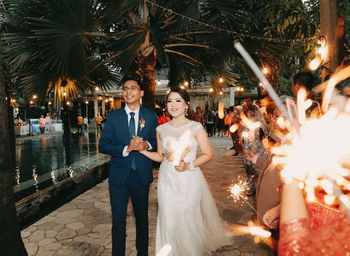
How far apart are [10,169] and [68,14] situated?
435 cm

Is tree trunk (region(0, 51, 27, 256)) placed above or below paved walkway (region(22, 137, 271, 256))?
above

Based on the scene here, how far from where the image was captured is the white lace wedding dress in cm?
339

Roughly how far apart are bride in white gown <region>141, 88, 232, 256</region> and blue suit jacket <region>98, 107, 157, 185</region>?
0.14 metres

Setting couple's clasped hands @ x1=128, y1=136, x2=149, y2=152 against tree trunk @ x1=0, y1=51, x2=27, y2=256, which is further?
couple's clasped hands @ x1=128, y1=136, x2=149, y2=152

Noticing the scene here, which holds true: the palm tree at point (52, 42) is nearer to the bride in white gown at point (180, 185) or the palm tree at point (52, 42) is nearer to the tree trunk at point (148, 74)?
the tree trunk at point (148, 74)

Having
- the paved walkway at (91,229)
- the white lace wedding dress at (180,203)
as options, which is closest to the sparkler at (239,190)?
the paved walkway at (91,229)

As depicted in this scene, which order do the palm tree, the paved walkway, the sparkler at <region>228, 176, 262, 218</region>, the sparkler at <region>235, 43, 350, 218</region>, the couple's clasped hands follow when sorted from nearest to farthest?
the sparkler at <region>235, 43, 350, 218</region>, the couple's clasped hands, the paved walkway, the sparkler at <region>228, 176, 262, 218</region>, the palm tree

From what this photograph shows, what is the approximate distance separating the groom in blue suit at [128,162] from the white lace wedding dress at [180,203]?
0.17 meters

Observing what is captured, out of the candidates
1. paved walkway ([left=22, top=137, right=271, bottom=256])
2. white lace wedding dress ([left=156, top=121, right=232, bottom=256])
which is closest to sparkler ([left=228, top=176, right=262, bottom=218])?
paved walkway ([left=22, top=137, right=271, bottom=256])

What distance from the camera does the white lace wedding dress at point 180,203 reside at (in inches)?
134

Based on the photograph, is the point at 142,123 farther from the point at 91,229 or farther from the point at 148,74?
the point at 148,74

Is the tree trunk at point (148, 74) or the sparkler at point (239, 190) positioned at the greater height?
the tree trunk at point (148, 74)

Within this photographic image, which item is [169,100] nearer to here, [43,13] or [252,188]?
[252,188]

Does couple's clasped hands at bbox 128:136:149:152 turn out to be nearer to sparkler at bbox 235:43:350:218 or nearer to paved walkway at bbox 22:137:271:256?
paved walkway at bbox 22:137:271:256
